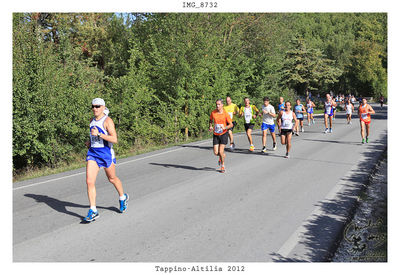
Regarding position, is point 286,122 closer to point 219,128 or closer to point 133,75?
point 219,128

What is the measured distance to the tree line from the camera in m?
11.7

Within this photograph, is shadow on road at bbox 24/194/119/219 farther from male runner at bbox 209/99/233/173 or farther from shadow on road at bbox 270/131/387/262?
male runner at bbox 209/99/233/173

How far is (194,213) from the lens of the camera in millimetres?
6469

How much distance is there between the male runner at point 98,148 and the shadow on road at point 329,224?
302 cm

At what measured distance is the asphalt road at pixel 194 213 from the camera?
488cm

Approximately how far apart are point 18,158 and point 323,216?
35.1 feet

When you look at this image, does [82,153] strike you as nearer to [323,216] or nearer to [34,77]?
[34,77]

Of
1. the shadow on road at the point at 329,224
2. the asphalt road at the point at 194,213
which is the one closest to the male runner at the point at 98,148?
the asphalt road at the point at 194,213

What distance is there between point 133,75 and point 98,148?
32.5 feet

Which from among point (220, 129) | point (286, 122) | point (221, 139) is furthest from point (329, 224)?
point (286, 122)

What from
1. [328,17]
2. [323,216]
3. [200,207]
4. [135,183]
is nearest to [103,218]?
[200,207]

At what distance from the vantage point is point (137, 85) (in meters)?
15.6

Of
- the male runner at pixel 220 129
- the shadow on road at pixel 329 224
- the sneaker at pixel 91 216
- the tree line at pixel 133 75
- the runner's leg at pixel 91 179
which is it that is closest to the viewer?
the shadow on road at pixel 329 224

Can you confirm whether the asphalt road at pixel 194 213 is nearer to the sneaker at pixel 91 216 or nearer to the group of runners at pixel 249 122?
the sneaker at pixel 91 216
